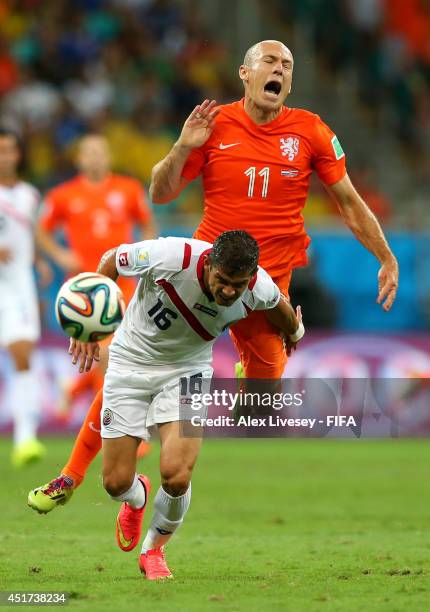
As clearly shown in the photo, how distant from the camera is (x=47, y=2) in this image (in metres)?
17.4

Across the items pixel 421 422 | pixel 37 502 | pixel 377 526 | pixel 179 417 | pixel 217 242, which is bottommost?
pixel 421 422

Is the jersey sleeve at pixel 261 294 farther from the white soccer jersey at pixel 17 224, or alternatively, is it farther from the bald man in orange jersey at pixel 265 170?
the white soccer jersey at pixel 17 224

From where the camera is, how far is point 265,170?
281 inches

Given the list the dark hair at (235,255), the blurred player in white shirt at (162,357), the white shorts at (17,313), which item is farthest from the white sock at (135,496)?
the white shorts at (17,313)

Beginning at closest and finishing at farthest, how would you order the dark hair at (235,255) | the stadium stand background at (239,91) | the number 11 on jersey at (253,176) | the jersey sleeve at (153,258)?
the dark hair at (235,255)
the jersey sleeve at (153,258)
the number 11 on jersey at (253,176)
the stadium stand background at (239,91)

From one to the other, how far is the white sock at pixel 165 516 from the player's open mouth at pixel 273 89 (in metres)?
2.20

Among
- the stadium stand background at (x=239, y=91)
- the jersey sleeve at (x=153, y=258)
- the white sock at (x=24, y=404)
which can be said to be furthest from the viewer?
the stadium stand background at (x=239, y=91)

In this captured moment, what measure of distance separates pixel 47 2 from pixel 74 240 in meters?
6.07

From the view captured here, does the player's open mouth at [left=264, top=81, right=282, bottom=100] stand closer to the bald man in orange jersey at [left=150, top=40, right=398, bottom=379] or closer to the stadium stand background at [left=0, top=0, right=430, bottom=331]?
the bald man in orange jersey at [left=150, top=40, right=398, bottom=379]

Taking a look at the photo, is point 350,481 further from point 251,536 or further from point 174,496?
point 174,496

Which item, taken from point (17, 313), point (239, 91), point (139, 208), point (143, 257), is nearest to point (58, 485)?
point (143, 257)

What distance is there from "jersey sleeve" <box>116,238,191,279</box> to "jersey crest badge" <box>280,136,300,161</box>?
43.8 inches

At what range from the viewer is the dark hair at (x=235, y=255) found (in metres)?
5.89

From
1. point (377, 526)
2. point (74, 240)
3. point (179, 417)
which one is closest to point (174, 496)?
point (179, 417)
